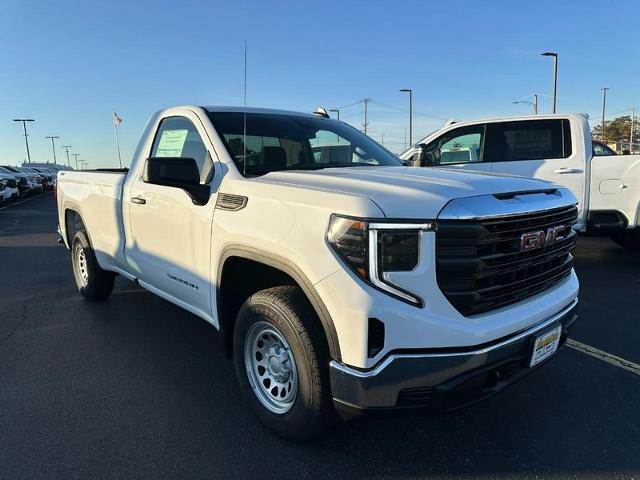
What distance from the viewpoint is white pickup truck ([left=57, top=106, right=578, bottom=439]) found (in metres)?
2.19

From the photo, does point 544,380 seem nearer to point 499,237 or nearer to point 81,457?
point 499,237

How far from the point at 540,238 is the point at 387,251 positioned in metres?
0.95

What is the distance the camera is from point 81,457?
269 centimetres

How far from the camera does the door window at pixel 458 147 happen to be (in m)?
7.43

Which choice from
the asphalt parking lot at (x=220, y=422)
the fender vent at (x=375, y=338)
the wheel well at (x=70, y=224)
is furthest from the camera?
the wheel well at (x=70, y=224)

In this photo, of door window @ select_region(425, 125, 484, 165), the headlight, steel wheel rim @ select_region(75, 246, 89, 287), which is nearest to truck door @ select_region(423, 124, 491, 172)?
door window @ select_region(425, 125, 484, 165)

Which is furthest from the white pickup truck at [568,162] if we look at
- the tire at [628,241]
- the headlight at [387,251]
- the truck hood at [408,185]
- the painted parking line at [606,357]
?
the headlight at [387,251]

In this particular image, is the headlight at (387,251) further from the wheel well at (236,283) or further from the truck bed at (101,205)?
the truck bed at (101,205)

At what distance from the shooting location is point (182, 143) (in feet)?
12.6

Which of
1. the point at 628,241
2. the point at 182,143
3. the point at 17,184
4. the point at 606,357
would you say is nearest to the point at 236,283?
the point at 182,143

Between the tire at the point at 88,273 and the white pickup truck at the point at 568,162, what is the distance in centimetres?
390

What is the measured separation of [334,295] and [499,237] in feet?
2.74

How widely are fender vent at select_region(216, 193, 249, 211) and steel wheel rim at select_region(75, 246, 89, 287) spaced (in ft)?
10.4

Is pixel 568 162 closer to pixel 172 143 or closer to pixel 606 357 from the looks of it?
pixel 606 357
